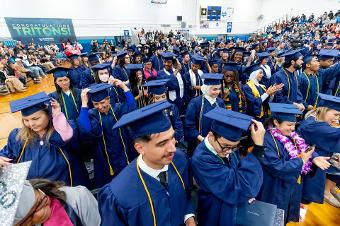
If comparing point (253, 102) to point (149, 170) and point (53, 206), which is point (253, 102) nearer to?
point (149, 170)

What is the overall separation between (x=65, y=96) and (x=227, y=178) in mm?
2916

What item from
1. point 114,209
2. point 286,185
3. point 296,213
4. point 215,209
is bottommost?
point 296,213

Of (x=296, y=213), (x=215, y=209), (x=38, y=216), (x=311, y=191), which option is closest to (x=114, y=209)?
(x=38, y=216)

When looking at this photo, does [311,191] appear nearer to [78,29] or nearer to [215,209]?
[215,209]

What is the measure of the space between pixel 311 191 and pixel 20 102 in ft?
11.0

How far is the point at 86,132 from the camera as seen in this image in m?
2.31

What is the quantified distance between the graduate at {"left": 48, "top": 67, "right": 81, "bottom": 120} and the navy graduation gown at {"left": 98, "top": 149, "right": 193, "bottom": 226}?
91.0 inches

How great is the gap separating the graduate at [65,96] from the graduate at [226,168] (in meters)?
2.50

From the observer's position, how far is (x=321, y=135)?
2.40 meters

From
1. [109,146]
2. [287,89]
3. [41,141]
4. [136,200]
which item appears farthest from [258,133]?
[287,89]

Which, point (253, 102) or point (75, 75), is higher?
point (75, 75)

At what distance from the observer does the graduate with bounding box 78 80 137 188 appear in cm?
250

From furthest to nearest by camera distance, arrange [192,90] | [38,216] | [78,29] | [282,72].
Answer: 1. [78,29]
2. [192,90]
3. [282,72]
4. [38,216]

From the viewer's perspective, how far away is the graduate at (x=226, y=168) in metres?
1.50
